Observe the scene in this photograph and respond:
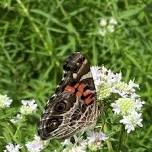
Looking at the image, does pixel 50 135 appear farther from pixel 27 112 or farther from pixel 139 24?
pixel 139 24

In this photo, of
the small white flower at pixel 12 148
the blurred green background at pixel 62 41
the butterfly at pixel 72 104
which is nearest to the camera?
the butterfly at pixel 72 104

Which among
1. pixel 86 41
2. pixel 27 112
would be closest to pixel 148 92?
pixel 86 41

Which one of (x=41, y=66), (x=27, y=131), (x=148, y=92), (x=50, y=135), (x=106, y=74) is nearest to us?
(x=50, y=135)

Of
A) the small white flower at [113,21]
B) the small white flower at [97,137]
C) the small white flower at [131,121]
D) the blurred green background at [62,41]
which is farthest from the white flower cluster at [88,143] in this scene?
the small white flower at [113,21]

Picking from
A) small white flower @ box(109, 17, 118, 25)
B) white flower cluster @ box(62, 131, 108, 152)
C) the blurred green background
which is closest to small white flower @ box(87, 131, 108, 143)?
white flower cluster @ box(62, 131, 108, 152)

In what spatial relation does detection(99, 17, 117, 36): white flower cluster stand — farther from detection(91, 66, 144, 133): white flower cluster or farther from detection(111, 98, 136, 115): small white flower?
detection(111, 98, 136, 115): small white flower

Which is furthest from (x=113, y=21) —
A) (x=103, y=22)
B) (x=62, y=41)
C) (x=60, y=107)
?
(x=60, y=107)

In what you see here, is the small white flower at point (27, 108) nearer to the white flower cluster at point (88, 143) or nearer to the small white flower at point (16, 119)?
the small white flower at point (16, 119)
